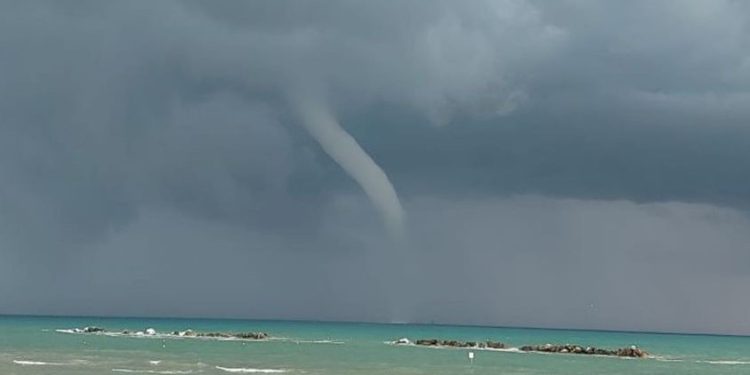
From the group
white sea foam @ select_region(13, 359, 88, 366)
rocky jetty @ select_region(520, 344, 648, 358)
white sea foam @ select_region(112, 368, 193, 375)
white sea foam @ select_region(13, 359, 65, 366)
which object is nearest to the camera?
white sea foam @ select_region(112, 368, 193, 375)

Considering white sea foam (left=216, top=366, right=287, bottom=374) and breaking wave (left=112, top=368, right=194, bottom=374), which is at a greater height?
white sea foam (left=216, top=366, right=287, bottom=374)

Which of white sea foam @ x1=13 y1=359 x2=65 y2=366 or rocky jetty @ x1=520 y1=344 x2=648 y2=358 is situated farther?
rocky jetty @ x1=520 y1=344 x2=648 y2=358

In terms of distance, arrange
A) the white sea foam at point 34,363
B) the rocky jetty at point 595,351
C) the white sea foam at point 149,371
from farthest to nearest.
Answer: the rocky jetty at point 595,351, the white sea foam at point 34,363, the white sea foam at point 149,371

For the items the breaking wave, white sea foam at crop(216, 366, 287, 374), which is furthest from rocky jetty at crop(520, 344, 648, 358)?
the breaking wave

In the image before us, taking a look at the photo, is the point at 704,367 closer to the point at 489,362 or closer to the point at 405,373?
the point at 489,362

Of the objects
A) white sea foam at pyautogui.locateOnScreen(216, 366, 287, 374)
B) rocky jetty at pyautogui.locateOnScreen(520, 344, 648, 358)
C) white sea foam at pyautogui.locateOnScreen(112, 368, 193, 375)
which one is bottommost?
white sea foam at pyautogui.locateOnScreen(112, 368, 193, 375)

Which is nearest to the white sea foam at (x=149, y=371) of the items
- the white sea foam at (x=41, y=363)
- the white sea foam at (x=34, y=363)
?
the white sea foam at (x=41, y=363)

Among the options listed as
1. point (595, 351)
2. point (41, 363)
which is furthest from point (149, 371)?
point (595, 351)

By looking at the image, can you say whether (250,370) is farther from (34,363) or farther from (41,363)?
(34,363)

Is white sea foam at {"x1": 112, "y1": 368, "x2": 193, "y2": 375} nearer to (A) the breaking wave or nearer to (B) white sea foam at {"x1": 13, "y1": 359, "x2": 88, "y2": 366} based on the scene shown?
(A) the breaking wave

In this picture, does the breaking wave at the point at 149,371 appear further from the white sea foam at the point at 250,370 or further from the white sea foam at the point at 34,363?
the white sea foam at the point at 34,363

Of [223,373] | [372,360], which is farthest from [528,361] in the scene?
[223,373]

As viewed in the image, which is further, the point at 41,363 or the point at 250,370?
the point at 250,370

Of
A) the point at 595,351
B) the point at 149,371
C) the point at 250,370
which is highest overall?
the point at 595,351
